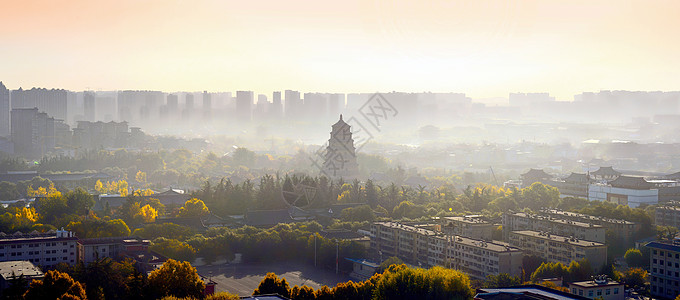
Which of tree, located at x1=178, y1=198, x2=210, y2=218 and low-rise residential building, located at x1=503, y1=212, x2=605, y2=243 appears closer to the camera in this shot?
low-rise residential building, located at x1=503, y1=212, x2=605, y2=243

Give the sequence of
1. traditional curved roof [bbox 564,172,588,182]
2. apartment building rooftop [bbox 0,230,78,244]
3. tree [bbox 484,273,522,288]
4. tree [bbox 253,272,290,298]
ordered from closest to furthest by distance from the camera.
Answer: tree [bbox 253,272,290,298] → tree [bbox 484,273,522,288] → apartment building rooftop [bbox 0,230,78,244] → traditional curved roof [bbox 564,172,588,182]

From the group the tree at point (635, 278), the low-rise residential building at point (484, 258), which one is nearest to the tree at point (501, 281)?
the low-rise residential building at point (484, 258)

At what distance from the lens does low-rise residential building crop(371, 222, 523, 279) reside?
1530 cm

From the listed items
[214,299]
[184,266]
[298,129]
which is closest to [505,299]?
[214,299]

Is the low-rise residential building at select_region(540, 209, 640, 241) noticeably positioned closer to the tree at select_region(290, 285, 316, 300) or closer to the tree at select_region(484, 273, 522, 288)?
the tree at select_region(484, 273, 522, 288)

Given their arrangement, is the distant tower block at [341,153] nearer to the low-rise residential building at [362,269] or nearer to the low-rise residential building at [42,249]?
the low-rise residential building at [362,269]

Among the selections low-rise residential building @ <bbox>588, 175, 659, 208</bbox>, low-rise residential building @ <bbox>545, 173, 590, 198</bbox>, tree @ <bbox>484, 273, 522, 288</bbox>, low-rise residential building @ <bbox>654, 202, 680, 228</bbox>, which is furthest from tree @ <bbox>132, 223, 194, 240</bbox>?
low-rise residential building @ <bbox>545, 173, 590, 198</bbox>

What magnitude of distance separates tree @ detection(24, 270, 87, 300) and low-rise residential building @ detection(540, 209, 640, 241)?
1160 centimetres

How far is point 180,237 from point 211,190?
6424 mm

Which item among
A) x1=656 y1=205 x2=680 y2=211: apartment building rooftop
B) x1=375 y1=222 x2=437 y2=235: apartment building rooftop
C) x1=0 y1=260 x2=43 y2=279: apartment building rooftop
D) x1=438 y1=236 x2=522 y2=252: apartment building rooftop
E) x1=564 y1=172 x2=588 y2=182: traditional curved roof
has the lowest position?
x1=0 y1=260 x2=43 y2=279: apartment building rooftop

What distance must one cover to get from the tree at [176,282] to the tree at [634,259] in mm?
8905

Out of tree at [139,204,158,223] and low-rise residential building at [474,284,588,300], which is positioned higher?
low-rise residential building at [474,284,588,300]

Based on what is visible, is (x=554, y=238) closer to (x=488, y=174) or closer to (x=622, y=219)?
(x=622, y=219)

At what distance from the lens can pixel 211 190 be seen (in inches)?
974
